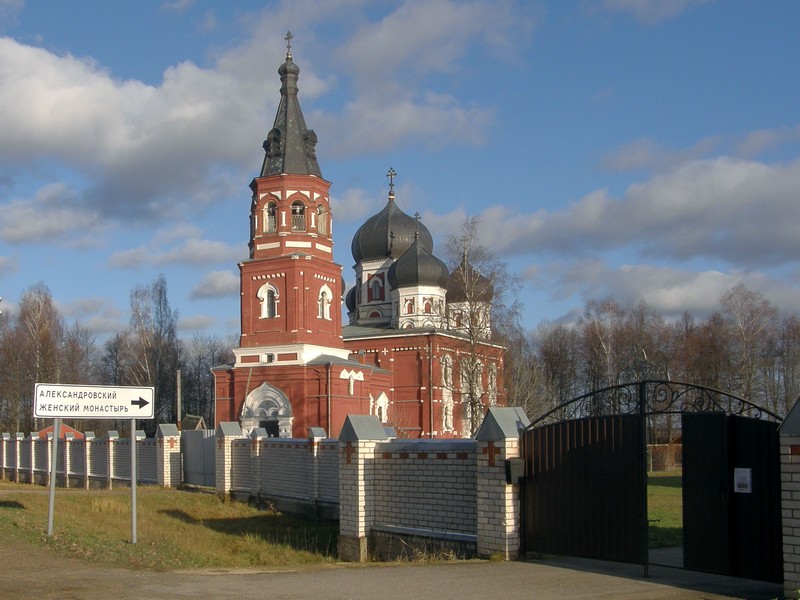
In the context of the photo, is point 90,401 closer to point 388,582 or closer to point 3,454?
point 388,582

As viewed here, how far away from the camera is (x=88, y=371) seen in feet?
205

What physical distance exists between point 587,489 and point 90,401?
7003 millimetres

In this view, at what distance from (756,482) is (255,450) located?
48.0 feet

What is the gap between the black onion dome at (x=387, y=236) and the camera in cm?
5166

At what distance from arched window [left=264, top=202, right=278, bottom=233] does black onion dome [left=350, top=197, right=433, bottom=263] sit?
48.9 feet

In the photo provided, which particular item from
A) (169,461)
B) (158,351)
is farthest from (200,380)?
(169,461)

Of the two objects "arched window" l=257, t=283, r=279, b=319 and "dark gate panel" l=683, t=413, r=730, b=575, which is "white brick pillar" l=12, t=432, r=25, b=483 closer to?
"arched window" l=257, t=283, r=279, b=319

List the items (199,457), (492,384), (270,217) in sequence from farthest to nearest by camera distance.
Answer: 1. (270,217)
2. (492,384)
3. (199,457)

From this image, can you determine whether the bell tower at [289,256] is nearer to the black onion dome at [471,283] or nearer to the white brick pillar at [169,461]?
the black onion dome at [471,283]

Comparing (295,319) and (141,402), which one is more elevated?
(295,319)

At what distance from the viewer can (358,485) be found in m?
12.6

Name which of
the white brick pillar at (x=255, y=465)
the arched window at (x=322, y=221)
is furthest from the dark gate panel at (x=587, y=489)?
the arched window at (x=322, y=221)

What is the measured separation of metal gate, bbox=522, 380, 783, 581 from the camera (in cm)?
848

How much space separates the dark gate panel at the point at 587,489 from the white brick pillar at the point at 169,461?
17.0m
